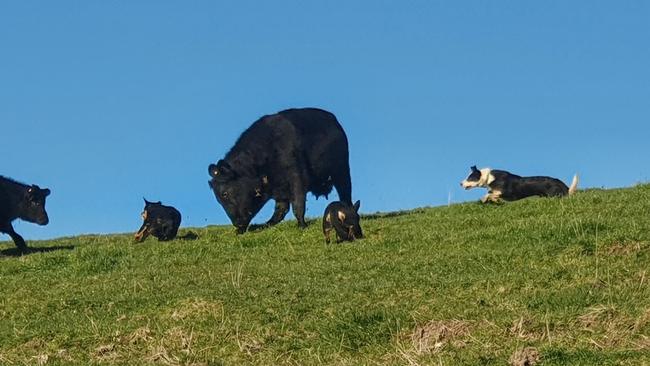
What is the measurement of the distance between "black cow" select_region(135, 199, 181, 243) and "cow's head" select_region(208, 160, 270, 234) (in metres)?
1.24

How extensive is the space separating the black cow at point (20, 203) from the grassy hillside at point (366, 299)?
26.8ft

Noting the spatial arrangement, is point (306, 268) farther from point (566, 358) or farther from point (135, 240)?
point (135, 240)

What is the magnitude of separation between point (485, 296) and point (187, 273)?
20.1ft

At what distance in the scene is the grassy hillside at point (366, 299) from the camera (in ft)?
39.5

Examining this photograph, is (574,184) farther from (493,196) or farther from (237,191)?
(237,191)

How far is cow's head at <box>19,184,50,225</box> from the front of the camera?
1185 inches

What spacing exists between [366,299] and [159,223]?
12595mm

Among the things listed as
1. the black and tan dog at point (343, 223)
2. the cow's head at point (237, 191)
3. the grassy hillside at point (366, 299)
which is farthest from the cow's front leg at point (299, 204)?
the grassy hillside at point (366, 299)

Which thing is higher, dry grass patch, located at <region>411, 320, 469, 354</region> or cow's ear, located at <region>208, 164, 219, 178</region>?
cow's ear, located at <region>208, 164, 219, 178</region>

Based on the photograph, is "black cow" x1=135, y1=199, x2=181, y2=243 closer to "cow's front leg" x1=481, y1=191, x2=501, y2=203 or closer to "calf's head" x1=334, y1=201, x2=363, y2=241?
"calf's head" x1=334, y1=201, x2=363, y2=241

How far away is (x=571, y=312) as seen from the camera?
496 inches

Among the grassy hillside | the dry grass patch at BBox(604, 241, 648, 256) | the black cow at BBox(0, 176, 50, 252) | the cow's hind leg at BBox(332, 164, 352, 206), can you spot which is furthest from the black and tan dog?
the black cow at BBox(0, 176, 50, 252)

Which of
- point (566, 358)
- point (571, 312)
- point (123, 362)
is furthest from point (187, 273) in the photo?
point (566, 358)

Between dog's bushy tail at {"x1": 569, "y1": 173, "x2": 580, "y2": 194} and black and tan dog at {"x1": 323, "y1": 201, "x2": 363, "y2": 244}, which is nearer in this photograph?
black and tan dog at {"x1": 323, "y1": 201, "x2": 363, "y2": 244}
